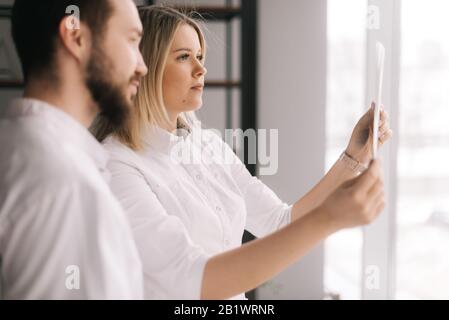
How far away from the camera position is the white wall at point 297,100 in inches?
46.4

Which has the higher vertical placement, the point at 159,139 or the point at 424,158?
the point at 159,139

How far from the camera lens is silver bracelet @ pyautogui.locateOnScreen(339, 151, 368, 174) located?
640 millimetres

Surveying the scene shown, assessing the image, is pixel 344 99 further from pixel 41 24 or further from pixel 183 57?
pixel 41 24

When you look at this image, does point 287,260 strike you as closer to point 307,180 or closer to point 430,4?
point 307,180

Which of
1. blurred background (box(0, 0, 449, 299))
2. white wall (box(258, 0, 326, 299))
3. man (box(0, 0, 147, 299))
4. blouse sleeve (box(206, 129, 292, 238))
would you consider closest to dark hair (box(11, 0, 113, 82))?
man (box(0, 0, 147, 299))

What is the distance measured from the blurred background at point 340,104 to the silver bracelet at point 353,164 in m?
0.31

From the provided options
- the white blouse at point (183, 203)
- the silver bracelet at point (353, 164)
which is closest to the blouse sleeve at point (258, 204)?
→ the white blouse at point (183, 203)

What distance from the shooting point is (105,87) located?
44 centimetres

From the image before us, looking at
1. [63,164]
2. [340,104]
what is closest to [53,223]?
[63,164]

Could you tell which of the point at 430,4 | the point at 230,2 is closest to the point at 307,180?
the point at 230,2

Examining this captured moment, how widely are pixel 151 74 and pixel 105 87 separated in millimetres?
142
